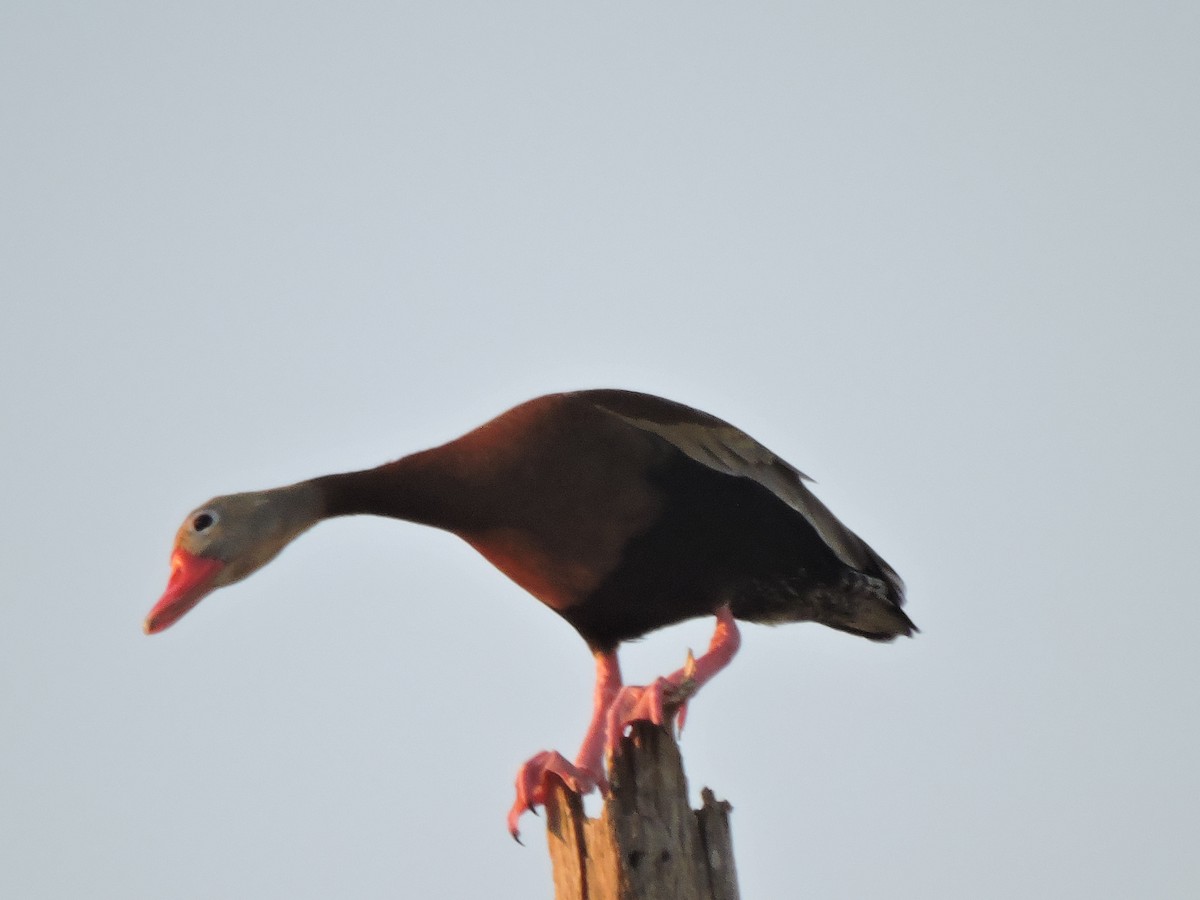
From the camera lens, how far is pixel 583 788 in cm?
489

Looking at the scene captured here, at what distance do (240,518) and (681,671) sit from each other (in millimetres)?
1833

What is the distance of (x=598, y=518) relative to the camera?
5441 mm

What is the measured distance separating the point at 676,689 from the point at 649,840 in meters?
0.84

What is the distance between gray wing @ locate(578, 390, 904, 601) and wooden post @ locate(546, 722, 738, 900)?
1.52m

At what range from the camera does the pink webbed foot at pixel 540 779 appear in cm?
489

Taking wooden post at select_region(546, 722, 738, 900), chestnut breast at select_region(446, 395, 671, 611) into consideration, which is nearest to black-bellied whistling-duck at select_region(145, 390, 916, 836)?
chestnut breast at select_region(446, 395, 671, 611)

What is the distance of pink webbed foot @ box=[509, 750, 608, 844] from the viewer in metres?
A: 4.89

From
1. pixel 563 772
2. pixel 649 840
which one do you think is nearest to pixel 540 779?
pixel 563 772

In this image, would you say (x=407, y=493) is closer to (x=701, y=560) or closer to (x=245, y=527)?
(x=245, y=527)

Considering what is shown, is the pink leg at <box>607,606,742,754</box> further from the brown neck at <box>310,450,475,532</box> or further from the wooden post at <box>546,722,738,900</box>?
the brown neck at <box>310,450,475,532</box>

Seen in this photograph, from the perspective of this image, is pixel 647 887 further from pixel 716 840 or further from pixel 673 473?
pixel 673 473

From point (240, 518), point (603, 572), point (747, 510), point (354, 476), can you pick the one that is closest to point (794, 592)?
point (747, 510)

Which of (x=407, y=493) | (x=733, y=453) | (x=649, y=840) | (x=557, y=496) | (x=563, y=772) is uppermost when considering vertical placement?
(x=733, y=453)

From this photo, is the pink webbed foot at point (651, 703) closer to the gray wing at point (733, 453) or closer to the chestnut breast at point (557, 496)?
the chestnut breast at point (557, 496)
